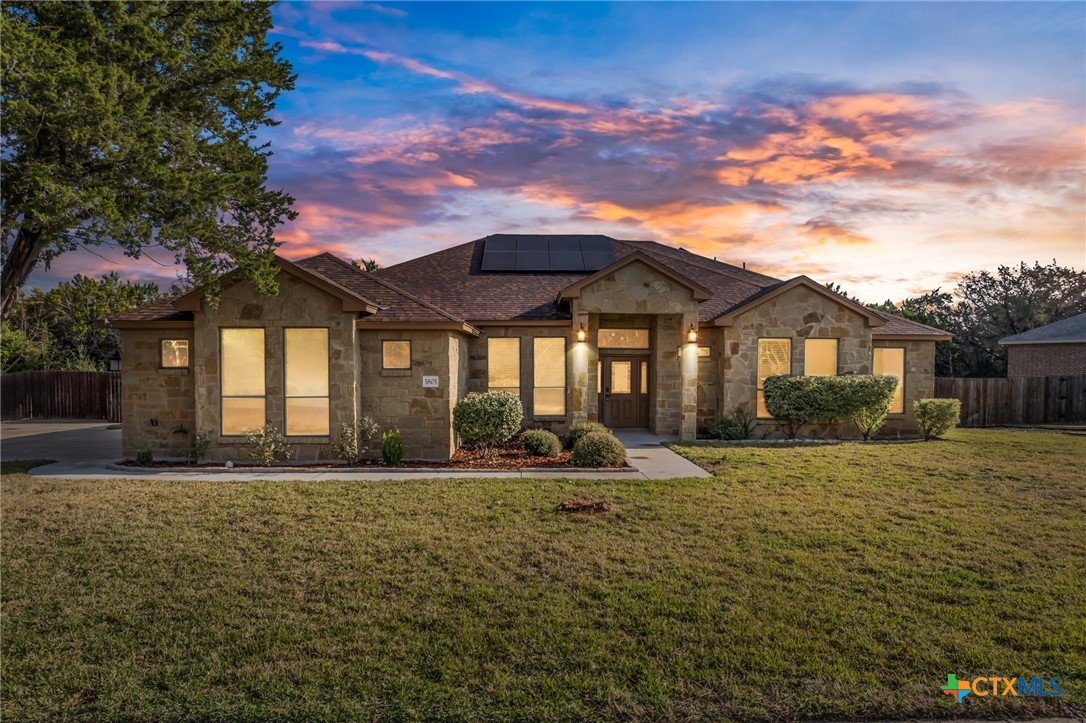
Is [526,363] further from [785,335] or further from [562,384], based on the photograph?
[785,335]

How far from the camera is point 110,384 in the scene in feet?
76.7

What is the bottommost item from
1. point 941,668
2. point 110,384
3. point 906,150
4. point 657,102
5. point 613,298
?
point 941,668

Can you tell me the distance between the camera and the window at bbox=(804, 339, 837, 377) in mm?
16094

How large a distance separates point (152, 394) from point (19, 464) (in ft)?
9.99

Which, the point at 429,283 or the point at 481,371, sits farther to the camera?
the point at 429,283

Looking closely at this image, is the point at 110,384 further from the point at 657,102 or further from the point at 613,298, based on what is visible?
the point at 657,102

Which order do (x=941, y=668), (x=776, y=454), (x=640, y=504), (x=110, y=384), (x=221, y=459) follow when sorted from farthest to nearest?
(x=110, y=384) < (x=776, y=454) < (x=221, y=459) < (x=640, y=504) < (x=941, y=668)

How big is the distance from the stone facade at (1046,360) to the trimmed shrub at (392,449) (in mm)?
28739

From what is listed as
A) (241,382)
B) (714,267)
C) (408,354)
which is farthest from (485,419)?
(714,267)

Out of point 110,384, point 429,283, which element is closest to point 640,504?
point 429,283

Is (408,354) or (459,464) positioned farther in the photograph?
(408,354)

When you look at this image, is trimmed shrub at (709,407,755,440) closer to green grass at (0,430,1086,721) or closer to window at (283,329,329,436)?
green grass at (0,430,1086,721)

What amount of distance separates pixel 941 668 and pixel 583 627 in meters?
2.67

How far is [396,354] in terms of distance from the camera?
40.7 ft
